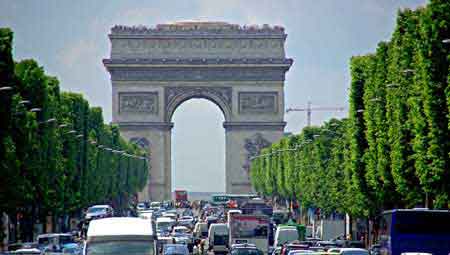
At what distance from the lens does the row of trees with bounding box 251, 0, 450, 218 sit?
180ft

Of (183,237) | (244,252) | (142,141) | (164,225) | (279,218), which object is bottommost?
(244,252)

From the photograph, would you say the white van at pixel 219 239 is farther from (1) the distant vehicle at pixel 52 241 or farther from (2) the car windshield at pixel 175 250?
(2) the car windshield at pixel 175 250

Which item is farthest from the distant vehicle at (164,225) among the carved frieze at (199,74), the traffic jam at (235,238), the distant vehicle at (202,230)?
the carved frieze at (199,74)

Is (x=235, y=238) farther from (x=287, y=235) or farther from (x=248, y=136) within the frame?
(x=248, y=136)

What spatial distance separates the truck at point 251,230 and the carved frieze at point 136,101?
74.0m

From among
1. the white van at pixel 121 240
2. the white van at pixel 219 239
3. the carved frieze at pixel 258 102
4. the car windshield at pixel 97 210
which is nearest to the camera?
the white van at pixel 121 240

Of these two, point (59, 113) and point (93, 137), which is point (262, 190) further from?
point (59, 113)

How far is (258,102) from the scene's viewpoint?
151 m

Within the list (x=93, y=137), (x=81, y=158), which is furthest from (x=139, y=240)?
(x=93, y=137)

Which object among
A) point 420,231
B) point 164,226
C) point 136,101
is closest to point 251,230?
point 164,226

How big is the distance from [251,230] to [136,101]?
245ft

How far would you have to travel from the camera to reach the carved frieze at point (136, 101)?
15038 cm

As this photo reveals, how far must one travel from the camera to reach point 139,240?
42312mm

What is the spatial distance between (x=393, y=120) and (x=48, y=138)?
788 inches
